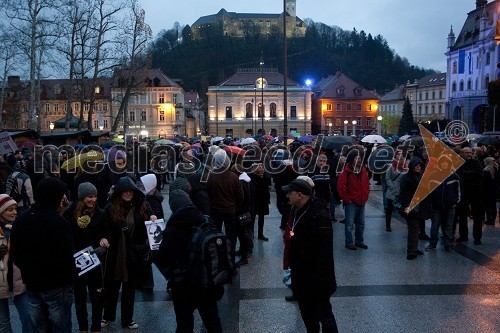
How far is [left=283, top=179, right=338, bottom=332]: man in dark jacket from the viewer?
4.87 meters

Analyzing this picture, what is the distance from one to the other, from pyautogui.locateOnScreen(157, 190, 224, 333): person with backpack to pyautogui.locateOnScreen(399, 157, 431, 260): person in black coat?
17.9 feet

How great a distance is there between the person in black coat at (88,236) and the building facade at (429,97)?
96.4 m

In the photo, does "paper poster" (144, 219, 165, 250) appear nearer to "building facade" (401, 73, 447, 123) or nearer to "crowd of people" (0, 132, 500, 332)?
"crowd of people" (0, 132, 500, 332)

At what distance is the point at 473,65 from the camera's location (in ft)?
236

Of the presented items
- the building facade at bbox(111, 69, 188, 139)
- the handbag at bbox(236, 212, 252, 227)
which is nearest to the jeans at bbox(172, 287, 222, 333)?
the handbag at bbox(236, 212, 252, 227)

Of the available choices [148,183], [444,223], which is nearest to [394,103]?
[444,223]

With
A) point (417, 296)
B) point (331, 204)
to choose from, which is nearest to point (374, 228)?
point (331, 204)

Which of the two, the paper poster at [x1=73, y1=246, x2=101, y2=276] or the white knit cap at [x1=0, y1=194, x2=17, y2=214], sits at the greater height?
the white knit cap at [x1=0, y1=194, x2=17, y2=214]

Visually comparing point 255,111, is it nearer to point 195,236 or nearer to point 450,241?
point 450,241

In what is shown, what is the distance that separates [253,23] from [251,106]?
272 ft

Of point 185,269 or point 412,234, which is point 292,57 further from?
point 185,269

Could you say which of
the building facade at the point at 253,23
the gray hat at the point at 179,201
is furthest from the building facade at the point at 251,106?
the gray hat at the point at 179,201

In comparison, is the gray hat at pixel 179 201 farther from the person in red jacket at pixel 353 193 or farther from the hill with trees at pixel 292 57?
the hill with trees at pixel 292 57

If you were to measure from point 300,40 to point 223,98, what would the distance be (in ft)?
194
